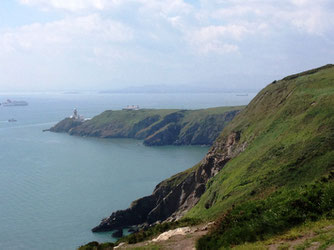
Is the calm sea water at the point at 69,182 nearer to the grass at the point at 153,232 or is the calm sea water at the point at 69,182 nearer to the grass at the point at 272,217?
the grass at the point at 153,232

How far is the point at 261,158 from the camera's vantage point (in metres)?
30.7

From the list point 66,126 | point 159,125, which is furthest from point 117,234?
point 66,126

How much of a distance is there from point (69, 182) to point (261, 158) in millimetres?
54297

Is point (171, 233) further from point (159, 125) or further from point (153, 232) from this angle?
point (159, 125)

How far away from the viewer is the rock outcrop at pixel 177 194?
4353 cm

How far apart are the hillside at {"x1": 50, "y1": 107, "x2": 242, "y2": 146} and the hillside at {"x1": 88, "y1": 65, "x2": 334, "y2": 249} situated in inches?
3284

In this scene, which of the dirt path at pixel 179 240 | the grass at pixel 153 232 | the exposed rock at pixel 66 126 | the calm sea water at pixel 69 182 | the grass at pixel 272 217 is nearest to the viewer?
the grass at pixel 272 217

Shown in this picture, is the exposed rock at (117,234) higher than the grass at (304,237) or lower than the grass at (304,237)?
lower

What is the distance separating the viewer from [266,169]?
27.8m

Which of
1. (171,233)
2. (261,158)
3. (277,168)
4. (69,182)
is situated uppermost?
(261,158)

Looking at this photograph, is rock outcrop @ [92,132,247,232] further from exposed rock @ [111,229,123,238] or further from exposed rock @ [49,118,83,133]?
exposed rock @ [49,118,83,133]

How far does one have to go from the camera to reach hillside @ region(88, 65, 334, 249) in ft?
47.6

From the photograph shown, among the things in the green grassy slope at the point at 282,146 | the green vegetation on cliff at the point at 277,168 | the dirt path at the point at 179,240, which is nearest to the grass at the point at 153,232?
the dirt path at the point at 179,240

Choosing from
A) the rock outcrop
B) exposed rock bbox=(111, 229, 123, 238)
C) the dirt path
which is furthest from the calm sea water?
the dirt path
